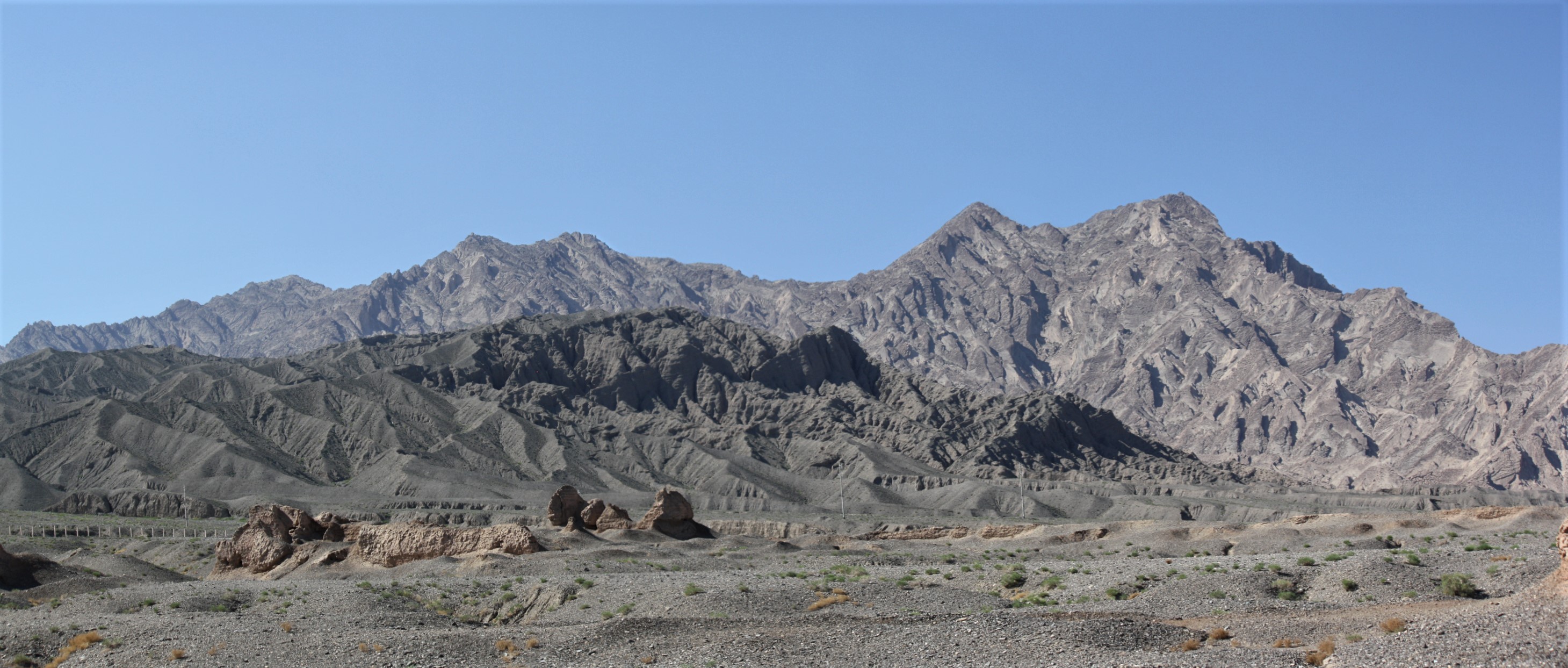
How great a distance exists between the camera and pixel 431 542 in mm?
55125

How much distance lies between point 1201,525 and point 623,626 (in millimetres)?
52192

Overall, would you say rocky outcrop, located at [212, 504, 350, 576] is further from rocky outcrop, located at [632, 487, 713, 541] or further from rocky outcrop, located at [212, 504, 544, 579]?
rocky outcrop, located at [632, 487, 713, 541]

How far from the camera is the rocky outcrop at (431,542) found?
54.7 metres

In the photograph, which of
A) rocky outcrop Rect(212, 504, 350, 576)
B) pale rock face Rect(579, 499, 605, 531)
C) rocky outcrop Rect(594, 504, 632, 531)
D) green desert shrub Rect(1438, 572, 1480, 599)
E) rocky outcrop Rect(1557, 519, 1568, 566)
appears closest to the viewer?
rocky outcrop Rect(1557, 519, 1568, 566)

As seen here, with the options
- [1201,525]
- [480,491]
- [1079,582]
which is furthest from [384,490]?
[1079,582]

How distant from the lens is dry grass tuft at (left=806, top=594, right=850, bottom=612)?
3347 cm

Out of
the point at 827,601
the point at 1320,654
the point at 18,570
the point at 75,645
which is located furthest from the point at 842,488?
the point at 1320,654

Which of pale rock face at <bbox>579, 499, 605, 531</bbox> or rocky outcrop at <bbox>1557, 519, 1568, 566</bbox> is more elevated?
rocky outcrop at <bbox>1557, 519, 1568, 566</bbox>

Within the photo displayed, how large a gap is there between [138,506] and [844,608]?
107732 millimetres

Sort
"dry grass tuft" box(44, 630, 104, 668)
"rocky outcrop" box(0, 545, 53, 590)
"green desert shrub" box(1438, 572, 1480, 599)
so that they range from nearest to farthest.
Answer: "dry grass tuft" box(44, 630, 104, 668), "green desert shrub" box(1438, 572, 1480, 599), "rocky outcrop" box(0, 545, 53, 590)

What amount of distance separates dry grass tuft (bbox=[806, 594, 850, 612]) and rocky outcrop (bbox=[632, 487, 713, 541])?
120 ft

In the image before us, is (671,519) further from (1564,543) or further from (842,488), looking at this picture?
(842,488)

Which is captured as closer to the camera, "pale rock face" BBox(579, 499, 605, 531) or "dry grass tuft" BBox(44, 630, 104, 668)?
"dry grass tuft" BBox(44, 630, 104, 668)

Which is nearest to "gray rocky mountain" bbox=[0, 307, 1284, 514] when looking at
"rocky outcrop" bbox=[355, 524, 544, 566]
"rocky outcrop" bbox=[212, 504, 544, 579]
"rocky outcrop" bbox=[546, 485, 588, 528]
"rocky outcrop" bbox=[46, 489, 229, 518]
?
"rocky outcrop" bbox=[46, 489, 229, 518]
